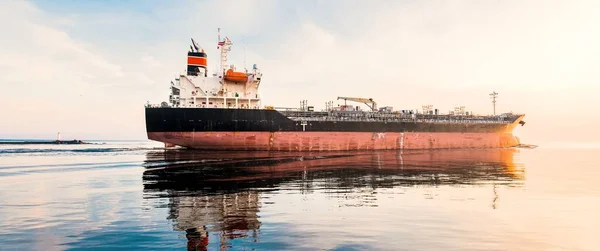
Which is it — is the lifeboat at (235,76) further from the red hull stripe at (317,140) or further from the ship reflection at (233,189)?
the ship reflection at (233,189)

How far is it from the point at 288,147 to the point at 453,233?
36.7 m

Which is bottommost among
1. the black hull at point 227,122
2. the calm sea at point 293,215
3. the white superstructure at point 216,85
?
the calm sea at point 293,215

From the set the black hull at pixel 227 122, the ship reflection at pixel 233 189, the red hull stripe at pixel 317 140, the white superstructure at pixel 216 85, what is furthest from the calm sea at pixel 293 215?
the white superstructure at pixel 216 85

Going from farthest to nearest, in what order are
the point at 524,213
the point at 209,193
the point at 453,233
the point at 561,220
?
1. the point at 209,193
2. the point at 524,213
3. the point at 561,220
4. the point at 453,233

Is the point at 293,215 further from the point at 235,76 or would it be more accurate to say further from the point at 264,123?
the point at 235,76

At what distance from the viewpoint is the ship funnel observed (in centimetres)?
4784

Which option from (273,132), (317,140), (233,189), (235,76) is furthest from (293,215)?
(235,76)

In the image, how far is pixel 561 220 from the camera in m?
9.88

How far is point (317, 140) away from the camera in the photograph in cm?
4584

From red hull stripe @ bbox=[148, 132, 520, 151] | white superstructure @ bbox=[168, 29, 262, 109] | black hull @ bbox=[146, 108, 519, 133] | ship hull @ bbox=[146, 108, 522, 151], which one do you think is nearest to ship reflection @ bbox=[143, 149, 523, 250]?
black hull @ bbox=[146, 108, 519, 133]

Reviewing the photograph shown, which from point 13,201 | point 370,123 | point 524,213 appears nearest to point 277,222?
point 524,213

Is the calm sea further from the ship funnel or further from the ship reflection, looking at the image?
the ship funnel

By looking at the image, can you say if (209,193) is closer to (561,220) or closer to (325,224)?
(325,224)

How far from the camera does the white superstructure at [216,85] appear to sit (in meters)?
46.3
